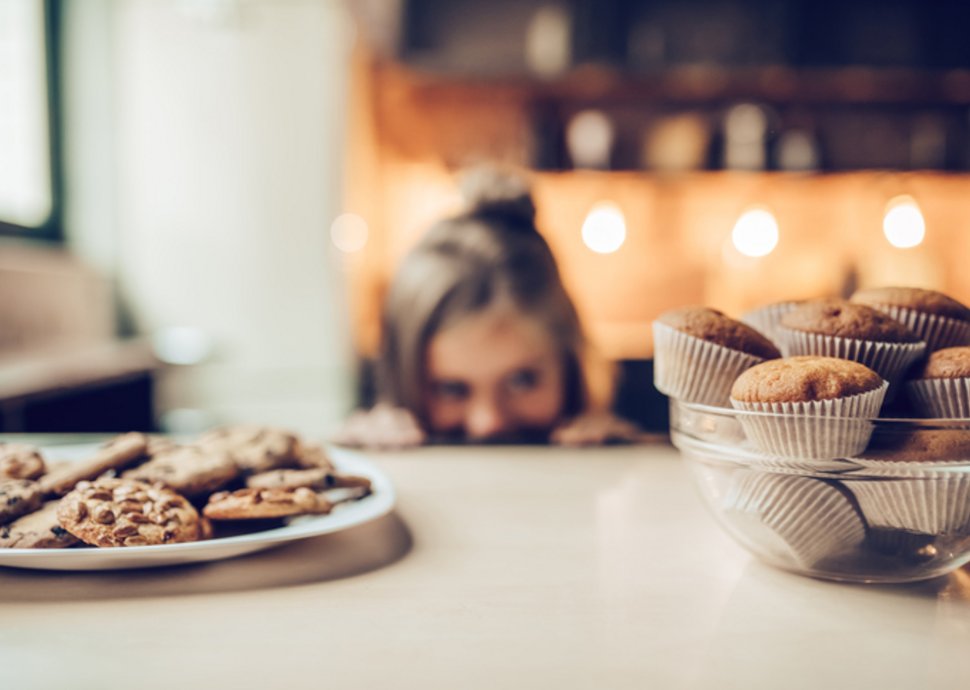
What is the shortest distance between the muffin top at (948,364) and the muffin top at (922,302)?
42 millimetres

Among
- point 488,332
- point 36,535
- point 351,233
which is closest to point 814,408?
point 36,535

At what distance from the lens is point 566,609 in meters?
Answer: 0.45

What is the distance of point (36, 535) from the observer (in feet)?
1.58

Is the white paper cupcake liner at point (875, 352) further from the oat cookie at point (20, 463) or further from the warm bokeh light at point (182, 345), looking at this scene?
the warm bokeh light at point (182, 345)

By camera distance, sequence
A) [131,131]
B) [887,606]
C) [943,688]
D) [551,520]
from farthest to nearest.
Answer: [131,131] < [551,520] < [887,606] < [943,688]

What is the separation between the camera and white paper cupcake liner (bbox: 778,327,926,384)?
0.48m

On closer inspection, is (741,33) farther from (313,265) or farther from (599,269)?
(313,265)

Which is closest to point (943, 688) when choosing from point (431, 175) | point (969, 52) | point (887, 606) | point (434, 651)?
point (887, 606)

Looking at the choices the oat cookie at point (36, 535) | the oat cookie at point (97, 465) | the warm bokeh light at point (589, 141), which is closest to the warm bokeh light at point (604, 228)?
the warm bokeh light at point (589, 141)

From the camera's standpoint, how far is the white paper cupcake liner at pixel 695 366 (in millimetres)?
515

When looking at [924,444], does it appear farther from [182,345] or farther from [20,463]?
[182,345]

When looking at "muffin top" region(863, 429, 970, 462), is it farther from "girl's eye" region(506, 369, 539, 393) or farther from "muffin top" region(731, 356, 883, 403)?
"girl's eye" region(506, 369, 539, 393)

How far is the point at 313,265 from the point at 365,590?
306 cm

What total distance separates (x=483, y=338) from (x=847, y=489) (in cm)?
85
